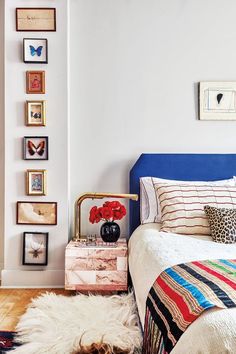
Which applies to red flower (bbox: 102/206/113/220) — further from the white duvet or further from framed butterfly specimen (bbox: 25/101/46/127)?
framed butterfly specimen (bbox: 25/101/46/127)

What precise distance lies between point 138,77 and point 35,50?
2.92 ft

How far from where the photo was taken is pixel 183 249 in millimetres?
2229

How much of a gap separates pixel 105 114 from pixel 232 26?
1.34m

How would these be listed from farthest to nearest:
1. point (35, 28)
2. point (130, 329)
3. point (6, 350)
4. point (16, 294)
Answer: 1. point (35, 28)
2. point (16, 294)
3. point (130, 329)
4. point (6, 350)

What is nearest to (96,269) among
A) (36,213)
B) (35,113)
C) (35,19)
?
(36,213)

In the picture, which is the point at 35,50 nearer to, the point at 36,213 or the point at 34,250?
the point at 36,213

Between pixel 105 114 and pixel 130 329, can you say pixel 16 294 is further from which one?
pixel 105 114

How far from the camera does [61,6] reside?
3.27 meters

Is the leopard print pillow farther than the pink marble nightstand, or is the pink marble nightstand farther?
the pink marble nightstand

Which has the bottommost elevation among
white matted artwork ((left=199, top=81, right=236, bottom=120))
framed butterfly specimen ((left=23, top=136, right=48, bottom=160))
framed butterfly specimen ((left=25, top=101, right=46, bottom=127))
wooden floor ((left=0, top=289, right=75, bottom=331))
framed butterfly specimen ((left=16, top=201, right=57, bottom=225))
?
wooden floor ((left=0, top=289, right=75, bottom=331))

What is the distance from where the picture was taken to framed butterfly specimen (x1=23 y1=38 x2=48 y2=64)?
3.24 m

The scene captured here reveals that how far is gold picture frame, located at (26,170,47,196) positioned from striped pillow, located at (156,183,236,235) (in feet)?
3.10

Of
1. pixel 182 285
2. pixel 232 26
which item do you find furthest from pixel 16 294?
pixel 232 26

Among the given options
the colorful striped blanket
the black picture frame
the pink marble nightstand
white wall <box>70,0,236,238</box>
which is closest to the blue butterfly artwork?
white wall <box>70,0,236,238</box>
